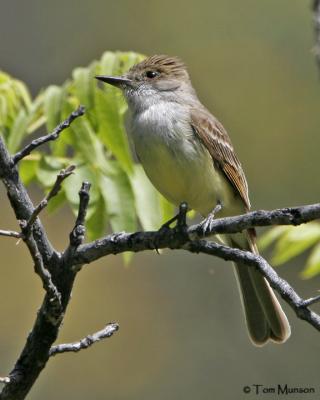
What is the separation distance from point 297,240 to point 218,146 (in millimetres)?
666

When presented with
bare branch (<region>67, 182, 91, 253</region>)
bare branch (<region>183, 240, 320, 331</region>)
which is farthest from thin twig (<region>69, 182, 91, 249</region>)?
bare branch (<region>183, 240, 320, 331</region>)

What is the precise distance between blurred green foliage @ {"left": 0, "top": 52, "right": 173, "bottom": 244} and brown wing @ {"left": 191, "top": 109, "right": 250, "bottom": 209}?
434 millimetres

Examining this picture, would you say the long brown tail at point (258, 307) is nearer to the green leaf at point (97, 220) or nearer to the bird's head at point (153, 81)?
the green leaf at point (97, 220)

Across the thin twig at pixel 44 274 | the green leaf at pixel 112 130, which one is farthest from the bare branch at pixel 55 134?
the green leaf at pixel 112 130

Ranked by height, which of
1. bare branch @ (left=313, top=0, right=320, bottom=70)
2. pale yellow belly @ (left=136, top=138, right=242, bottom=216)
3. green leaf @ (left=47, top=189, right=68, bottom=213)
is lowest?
bare branch @ (left=313, top=0, right=320, bottom=70)

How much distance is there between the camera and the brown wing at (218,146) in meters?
4.89

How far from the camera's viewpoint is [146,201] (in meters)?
4.60

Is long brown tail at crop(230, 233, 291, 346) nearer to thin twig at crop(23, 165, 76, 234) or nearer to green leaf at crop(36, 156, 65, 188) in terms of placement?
green leaf at crop(36, 156, 65, 188)

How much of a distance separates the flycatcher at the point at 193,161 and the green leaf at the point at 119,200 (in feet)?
1.10

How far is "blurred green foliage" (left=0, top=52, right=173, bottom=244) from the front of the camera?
14.1 ft

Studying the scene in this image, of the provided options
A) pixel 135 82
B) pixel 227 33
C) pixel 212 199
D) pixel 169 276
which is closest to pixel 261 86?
pixel 227 33

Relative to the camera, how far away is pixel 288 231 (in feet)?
16.4

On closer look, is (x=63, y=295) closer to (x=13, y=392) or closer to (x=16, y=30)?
(x=13, y=392)

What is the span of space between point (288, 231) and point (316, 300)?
6.43 ft
